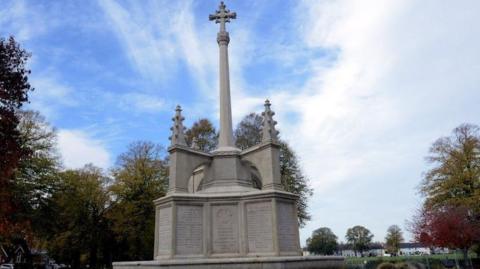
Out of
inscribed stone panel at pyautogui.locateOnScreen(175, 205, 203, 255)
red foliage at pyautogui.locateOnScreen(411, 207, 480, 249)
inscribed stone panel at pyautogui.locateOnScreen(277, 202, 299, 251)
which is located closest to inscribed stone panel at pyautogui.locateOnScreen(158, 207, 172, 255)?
inscribed stone panel at pyautogui.locateOnScreen(175, 205, 203, 255)

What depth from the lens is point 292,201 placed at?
43.4 feet

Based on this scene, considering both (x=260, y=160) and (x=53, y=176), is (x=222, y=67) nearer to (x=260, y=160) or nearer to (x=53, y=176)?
(x=260, y=160)

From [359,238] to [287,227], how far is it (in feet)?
404

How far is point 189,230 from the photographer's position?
41.3 feet

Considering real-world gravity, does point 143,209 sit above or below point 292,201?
above

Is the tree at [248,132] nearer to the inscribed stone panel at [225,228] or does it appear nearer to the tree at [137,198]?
the tree at [137,198]

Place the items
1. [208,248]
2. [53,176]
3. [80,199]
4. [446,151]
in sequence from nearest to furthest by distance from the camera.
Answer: [208,248] < [53,176] < [80,199] < [446,151]

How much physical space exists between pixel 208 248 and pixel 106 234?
1063 inches

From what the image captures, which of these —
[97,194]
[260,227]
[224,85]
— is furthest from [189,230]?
[97,194]

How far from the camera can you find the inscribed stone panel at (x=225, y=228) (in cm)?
1271

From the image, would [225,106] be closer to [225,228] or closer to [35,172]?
[225,228]

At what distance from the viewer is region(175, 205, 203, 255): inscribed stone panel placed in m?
12.3

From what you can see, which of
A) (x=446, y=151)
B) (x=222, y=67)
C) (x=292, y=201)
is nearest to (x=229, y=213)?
(x=292, y=201)

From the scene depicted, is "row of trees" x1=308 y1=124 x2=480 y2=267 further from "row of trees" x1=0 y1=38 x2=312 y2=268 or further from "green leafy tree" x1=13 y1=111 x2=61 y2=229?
"green leafy tree" x1=13 y1=111 x2=61 y2=229
